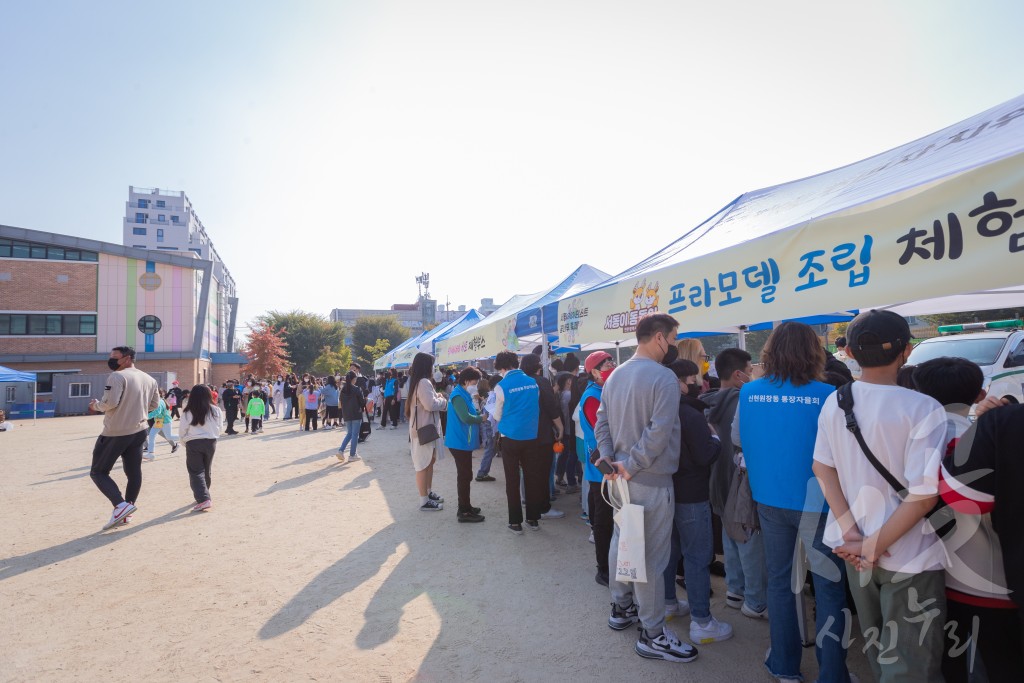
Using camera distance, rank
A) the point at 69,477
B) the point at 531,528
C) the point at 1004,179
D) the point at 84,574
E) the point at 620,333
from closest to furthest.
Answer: the point at 1004,179 < the point at 84,574 < the point at 620,333 < the point at 531,528 < the point at 69,477

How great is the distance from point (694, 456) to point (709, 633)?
1.11m

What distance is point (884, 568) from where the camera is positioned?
197 cm

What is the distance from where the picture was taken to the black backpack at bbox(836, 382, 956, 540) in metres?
1.88

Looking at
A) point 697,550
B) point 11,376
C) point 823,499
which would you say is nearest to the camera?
point 823,499

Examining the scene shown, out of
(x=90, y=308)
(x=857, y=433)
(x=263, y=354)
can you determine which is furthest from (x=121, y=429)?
(x=263, y=354)

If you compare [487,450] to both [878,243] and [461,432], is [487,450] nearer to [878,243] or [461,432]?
[461,432]

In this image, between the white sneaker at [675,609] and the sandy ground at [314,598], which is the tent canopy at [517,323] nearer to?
the sandy ground at [314,598]

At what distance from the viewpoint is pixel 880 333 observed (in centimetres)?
205

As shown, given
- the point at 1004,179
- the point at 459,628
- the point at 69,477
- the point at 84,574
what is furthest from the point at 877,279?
the point at 69,477

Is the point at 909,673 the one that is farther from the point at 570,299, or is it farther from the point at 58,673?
the point at 570,299

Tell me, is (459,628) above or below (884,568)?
below

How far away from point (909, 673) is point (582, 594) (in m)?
2.29

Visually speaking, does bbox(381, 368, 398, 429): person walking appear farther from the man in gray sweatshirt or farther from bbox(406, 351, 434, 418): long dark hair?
the man in gray sweatshirt

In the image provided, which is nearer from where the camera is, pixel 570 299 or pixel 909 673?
pixel 909 673
